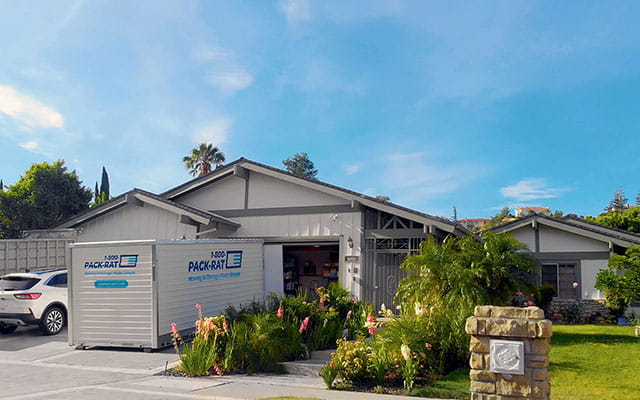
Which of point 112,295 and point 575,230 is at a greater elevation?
point 575,230

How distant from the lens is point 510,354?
6016 millimetres

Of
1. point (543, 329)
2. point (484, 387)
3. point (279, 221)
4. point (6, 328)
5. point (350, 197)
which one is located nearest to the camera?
point (543, 329)

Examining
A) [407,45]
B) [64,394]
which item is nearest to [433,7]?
[407,45]

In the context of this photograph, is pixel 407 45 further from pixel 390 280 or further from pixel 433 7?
pixel 390 280

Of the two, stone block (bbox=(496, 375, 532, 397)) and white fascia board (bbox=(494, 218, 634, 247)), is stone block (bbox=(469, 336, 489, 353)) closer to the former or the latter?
stone block (bbox=(496, 375, 532, 397))

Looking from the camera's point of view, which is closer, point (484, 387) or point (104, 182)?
point (484, 387)

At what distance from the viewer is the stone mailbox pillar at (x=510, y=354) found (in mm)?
5953

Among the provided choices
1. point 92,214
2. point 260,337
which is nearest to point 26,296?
point 92,214

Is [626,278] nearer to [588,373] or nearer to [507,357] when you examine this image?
[588,373]

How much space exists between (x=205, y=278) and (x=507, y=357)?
7.85 meters

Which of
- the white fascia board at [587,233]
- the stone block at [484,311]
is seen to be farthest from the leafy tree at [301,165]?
the stone block at [484,311]

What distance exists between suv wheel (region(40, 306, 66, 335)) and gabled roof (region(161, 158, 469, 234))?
4.80 m

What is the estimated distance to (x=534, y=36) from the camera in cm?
1420

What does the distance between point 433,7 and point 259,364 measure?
939 cm
